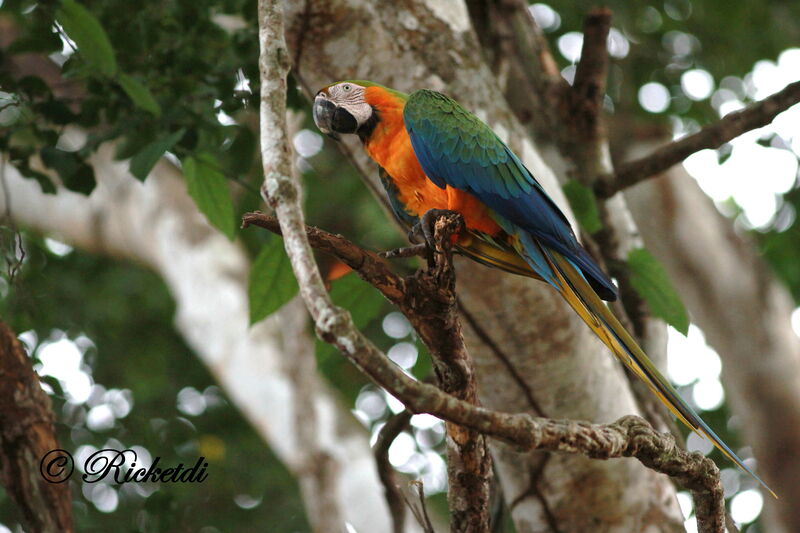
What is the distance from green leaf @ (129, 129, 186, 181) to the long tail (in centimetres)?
98

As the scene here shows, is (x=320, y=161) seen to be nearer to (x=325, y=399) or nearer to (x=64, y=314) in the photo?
(x=64, y=314)

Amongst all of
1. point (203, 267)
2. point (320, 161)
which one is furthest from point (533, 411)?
point (320, 161)

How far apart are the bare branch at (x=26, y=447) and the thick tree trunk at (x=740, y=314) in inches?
123

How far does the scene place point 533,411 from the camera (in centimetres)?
212

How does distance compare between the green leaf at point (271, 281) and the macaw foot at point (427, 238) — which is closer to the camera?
the macaw foot at point (427, 238)

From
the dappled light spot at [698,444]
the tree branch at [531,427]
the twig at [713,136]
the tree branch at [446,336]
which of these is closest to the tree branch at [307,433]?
the twig at [713,136]

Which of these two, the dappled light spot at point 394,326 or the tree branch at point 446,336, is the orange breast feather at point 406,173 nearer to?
the tree branch at point 446,336

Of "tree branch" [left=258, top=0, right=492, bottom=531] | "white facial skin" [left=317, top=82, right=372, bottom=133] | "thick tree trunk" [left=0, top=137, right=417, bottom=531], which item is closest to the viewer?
"tree branch" [left=258, top=0, right=492, bottom=531]

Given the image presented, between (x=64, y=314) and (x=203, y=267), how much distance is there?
1.39 metres

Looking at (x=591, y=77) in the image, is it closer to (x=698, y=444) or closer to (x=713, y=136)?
(x=713, y=136)

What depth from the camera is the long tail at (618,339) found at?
1.51 m

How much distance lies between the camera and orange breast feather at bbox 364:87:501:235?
6.58 feet

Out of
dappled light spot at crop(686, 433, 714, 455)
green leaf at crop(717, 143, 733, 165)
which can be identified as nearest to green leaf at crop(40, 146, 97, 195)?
green leaf at crop(717, 143, 733, 165)

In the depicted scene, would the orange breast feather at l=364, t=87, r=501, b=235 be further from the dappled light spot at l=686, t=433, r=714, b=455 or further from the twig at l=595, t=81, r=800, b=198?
the dappled light spot at l=686, t=433, r=714, b=455
